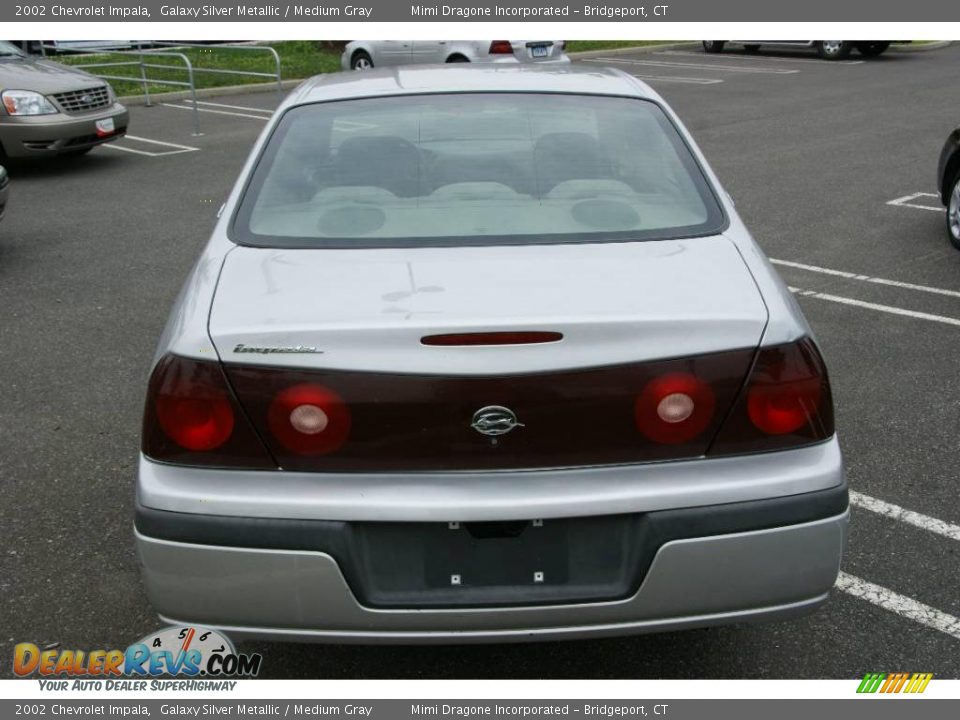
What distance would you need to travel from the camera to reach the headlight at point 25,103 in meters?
10.8

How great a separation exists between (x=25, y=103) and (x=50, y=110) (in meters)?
0.25

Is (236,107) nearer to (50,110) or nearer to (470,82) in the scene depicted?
(50,110)

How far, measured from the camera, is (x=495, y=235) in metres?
3.10

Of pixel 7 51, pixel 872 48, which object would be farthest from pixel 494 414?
pixel 872 48

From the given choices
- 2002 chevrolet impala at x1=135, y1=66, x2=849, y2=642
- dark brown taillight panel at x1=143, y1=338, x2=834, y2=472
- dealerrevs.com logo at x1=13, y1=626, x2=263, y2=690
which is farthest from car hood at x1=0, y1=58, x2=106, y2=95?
dark brown taillight panel at x1=143, y1=338, x2=834, y2=472

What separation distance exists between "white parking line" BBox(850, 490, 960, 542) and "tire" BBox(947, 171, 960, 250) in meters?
4.27

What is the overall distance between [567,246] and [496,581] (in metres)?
0.99

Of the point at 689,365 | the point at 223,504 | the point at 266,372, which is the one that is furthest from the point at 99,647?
the point at 689,365

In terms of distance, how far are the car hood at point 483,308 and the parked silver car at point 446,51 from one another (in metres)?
14.6

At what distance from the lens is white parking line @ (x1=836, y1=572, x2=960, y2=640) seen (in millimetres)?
3303

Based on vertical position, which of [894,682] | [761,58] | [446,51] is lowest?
[761,58]

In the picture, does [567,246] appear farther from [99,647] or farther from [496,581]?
[99,647]

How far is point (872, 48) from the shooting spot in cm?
2320

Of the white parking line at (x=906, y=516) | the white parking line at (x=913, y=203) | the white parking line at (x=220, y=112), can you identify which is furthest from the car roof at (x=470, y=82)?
the white parking line at (x=220, y=112)
